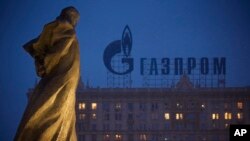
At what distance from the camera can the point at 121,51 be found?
89.2 meters

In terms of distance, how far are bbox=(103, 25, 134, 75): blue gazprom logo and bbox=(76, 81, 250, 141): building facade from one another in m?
5.39

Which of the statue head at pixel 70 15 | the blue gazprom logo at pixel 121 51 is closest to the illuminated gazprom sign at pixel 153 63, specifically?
the blue gazprom logo at pixel 121 51

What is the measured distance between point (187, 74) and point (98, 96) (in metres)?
15.8

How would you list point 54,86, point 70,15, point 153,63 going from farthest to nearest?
point 153,63 < point 70,15 < point 54,86

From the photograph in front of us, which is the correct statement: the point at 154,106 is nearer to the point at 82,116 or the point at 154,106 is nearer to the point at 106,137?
the point at 106,137

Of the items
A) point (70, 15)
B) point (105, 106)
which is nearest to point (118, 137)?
point (105, 106)

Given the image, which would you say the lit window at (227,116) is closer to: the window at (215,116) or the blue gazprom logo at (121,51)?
the window at (215,116)

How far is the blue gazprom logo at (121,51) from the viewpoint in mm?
87981

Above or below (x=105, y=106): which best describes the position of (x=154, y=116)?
below

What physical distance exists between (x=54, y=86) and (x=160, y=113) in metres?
85.1

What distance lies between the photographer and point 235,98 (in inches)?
3708

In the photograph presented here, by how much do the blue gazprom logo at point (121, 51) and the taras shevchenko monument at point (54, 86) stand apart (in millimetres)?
79281

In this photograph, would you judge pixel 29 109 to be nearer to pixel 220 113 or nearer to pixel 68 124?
pixel 68 124

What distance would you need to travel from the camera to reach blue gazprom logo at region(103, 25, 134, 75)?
289 feet
